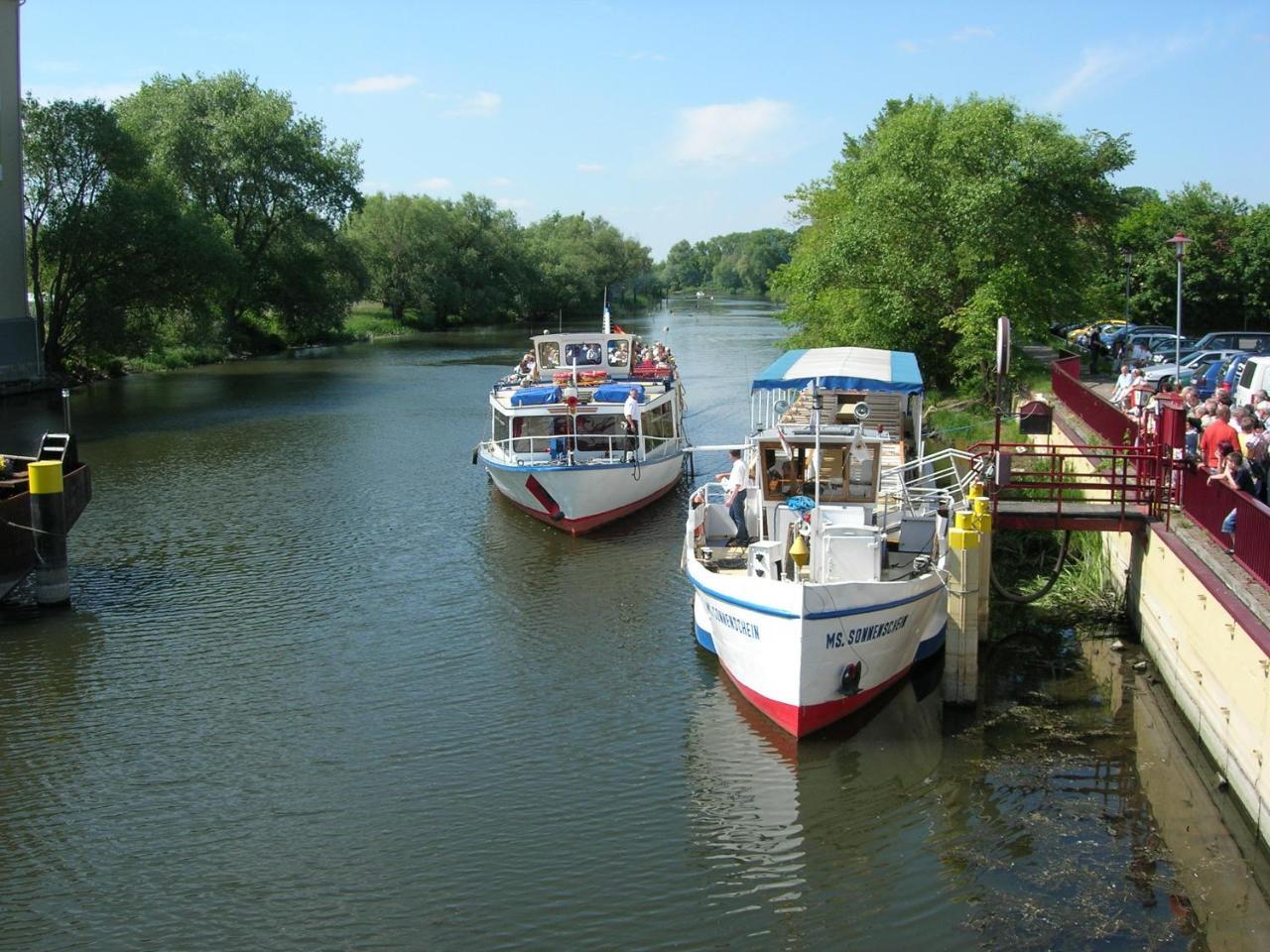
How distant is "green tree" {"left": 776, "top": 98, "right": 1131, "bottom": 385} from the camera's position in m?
35.7

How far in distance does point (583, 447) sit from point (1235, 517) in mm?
17007

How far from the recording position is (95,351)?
192 ft

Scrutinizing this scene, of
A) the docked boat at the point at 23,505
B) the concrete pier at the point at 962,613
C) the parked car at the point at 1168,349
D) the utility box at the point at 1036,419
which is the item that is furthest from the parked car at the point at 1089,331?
the docked boat at the point at 23,505

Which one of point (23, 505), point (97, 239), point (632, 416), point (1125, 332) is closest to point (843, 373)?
point (632, 416)

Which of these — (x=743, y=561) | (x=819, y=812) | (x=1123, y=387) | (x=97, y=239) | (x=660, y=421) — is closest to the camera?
(x=819, y=812)

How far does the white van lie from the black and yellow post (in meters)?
20.9

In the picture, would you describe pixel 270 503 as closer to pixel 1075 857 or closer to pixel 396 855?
pixel 396 855

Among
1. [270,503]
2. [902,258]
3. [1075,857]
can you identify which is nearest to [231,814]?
[1075,857]

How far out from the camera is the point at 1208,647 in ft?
48.1

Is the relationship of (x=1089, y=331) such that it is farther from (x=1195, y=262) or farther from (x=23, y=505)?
(x=23, y=505)

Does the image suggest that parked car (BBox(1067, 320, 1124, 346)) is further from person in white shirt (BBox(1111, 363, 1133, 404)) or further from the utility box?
the utility box

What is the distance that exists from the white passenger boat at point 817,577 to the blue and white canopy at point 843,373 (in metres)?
2.55

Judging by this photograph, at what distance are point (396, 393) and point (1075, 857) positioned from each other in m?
43.9

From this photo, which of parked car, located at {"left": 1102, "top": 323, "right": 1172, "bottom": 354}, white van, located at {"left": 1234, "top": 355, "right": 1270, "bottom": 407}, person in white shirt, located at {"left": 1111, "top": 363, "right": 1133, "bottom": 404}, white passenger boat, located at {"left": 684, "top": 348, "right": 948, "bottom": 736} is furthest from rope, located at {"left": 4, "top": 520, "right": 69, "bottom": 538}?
parked car, located at {"left": 1102, "top": 323, "right": 1172, "bottom": 354}
